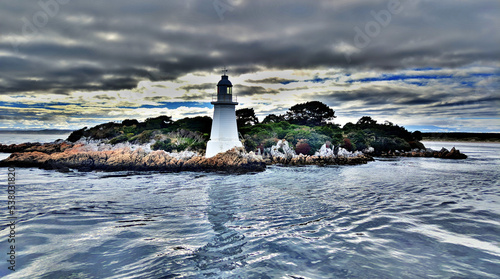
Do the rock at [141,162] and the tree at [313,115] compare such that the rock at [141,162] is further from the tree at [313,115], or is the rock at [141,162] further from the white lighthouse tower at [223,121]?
the tree at [313,115]

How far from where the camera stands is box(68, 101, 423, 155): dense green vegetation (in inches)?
1153

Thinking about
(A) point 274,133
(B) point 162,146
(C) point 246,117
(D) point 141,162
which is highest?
(C) point 246,117

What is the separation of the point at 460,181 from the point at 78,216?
19.6 metres

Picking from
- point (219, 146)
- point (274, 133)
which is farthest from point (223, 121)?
point (274, 133)

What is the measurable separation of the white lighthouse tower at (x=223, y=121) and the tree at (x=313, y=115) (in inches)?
1094

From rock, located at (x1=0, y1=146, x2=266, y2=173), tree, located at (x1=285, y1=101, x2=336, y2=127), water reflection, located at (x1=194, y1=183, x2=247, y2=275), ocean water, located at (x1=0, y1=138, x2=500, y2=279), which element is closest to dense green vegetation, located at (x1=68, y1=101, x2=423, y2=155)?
tree, located at (x1=285, y1=101, x2=336, y2=127)

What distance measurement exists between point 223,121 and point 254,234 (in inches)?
662

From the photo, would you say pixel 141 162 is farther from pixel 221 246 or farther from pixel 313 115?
pixel 313 115

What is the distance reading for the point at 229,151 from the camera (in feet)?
70.2

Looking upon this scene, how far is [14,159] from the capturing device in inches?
869

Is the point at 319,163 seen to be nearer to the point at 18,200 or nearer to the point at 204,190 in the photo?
the point at 204,190

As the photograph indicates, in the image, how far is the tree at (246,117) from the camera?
46.5 meters

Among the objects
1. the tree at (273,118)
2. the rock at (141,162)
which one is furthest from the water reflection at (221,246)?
the tree at (273,118)

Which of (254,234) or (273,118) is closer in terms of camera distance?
(254,234)
